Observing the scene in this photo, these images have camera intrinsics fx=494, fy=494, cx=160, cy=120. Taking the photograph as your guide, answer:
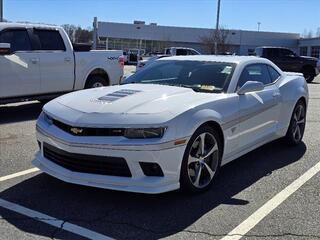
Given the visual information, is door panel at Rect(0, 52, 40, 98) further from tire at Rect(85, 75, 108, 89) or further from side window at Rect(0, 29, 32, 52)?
tire at Rect(85, 75, 108, 89)

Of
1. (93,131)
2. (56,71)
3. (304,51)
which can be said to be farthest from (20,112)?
Result: (304,51)

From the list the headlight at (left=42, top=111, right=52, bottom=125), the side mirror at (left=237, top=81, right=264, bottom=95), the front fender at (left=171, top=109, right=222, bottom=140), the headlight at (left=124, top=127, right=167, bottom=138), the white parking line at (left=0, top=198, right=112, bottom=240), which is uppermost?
the side mirror at (left=237, top=81, right=264, bottom=95)

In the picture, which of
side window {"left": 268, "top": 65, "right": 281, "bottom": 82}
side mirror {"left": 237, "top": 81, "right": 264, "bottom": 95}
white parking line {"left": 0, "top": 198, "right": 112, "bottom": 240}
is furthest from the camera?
side window {"left": 268, "top": 65, "right": 281, "bottom": 82}

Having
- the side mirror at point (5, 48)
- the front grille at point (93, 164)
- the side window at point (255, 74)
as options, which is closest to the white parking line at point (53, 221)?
the front grille at point (93, 164)

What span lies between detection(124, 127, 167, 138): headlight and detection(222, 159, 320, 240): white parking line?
1.12 metres

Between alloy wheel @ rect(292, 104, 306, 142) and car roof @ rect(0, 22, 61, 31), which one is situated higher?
car roof @ rect(0, 22, 61, 31)

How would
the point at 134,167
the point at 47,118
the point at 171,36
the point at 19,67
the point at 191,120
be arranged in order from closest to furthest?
the point at 134,167 < the point at 191,120 < the point at 47,118 < the point at 19,67 < the point at 171,36

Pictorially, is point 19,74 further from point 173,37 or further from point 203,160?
point 173,37

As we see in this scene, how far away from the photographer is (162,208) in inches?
188

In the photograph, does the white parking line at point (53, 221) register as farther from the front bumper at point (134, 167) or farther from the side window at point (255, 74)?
the side window at point (255, 74)

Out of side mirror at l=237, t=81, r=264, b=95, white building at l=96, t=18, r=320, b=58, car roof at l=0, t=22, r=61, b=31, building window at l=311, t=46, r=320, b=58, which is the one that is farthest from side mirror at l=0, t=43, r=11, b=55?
white building at l=96, t=18, r=320, b=58

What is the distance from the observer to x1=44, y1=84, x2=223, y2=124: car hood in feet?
15.7

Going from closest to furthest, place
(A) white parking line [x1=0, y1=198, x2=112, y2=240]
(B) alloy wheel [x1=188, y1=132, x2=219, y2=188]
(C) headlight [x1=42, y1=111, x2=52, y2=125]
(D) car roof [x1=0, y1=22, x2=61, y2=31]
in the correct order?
(A) white parking line [x1=0, y1=198, x2=112, y2=240], (B) alloy wheel [x1=188, y1=132, x2=219, y2=188], (C) headlight [x1=42, y1=111, x2=52, y2=125], (D) car roof [x1=0, y1=22, x2=61, y2=31]

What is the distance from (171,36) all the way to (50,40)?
81661 mm
